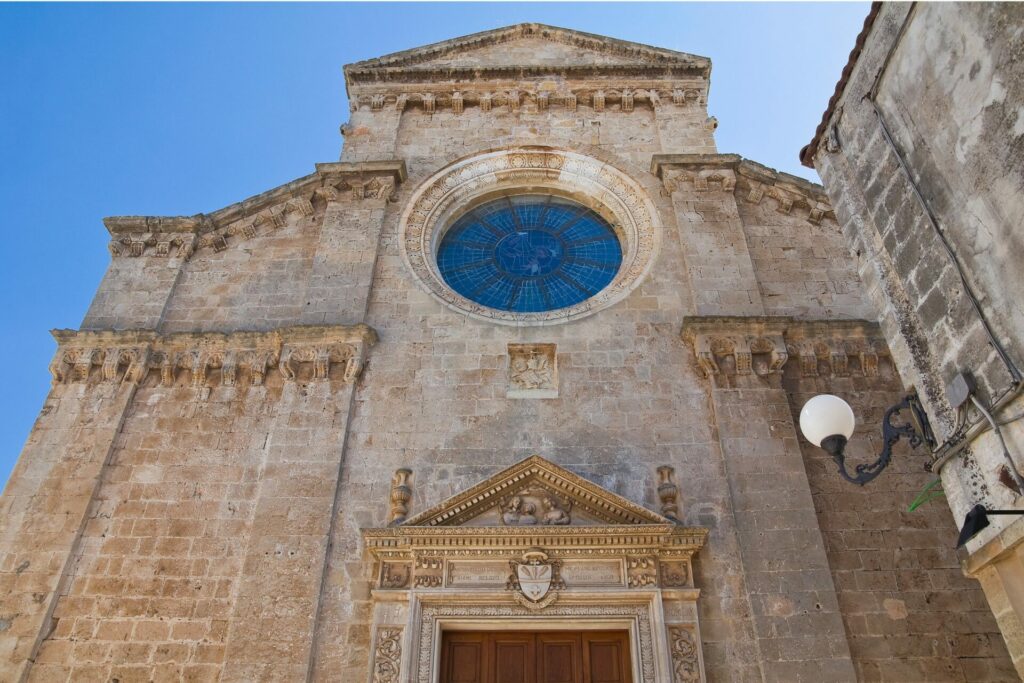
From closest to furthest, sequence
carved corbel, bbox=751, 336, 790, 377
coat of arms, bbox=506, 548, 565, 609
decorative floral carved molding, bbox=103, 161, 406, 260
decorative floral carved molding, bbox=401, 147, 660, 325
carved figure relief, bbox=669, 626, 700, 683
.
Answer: carved figure relief, bbox=669, 626, 700, 683 < coat of arms, bbox=506, 548, 565, 609 < carved corbel, bbox=751, 336, 790, 377 < decorative floral carved molding, bbox=401, 147, 660, 325 < decorative floral carved molding, bbox=103, 161, 406, 260

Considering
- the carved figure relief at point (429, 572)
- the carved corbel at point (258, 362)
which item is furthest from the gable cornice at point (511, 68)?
the carved figure relief at point (429, 572)

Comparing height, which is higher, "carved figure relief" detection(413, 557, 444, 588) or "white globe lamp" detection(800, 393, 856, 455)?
"white globe lamp" detection(800, 393, 856, 455)

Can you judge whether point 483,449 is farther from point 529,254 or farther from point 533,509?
point 529,254

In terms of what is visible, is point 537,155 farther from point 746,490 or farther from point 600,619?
point 600,619

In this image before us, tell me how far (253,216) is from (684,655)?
8.71 metres

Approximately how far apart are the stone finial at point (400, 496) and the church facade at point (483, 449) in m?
0.05

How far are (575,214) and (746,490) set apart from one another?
18.6ft

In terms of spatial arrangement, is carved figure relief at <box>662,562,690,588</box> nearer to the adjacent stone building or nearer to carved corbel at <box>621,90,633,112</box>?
the adjacent stone building

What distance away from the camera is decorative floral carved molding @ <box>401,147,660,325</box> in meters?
10.6

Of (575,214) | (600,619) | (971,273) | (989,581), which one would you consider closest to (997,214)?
(971,273)

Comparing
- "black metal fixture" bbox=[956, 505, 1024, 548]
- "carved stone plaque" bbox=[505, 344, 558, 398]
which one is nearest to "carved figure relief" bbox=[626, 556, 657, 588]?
"carved stone plaque" bbox=[505, 344, 558, 398]

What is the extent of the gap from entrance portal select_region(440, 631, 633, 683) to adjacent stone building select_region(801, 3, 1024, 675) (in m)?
3.46

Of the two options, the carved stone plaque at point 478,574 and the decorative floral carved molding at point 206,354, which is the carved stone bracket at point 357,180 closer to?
the decorative floral carved molding at point 206,354

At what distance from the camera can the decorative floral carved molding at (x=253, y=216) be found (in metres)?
11.2
